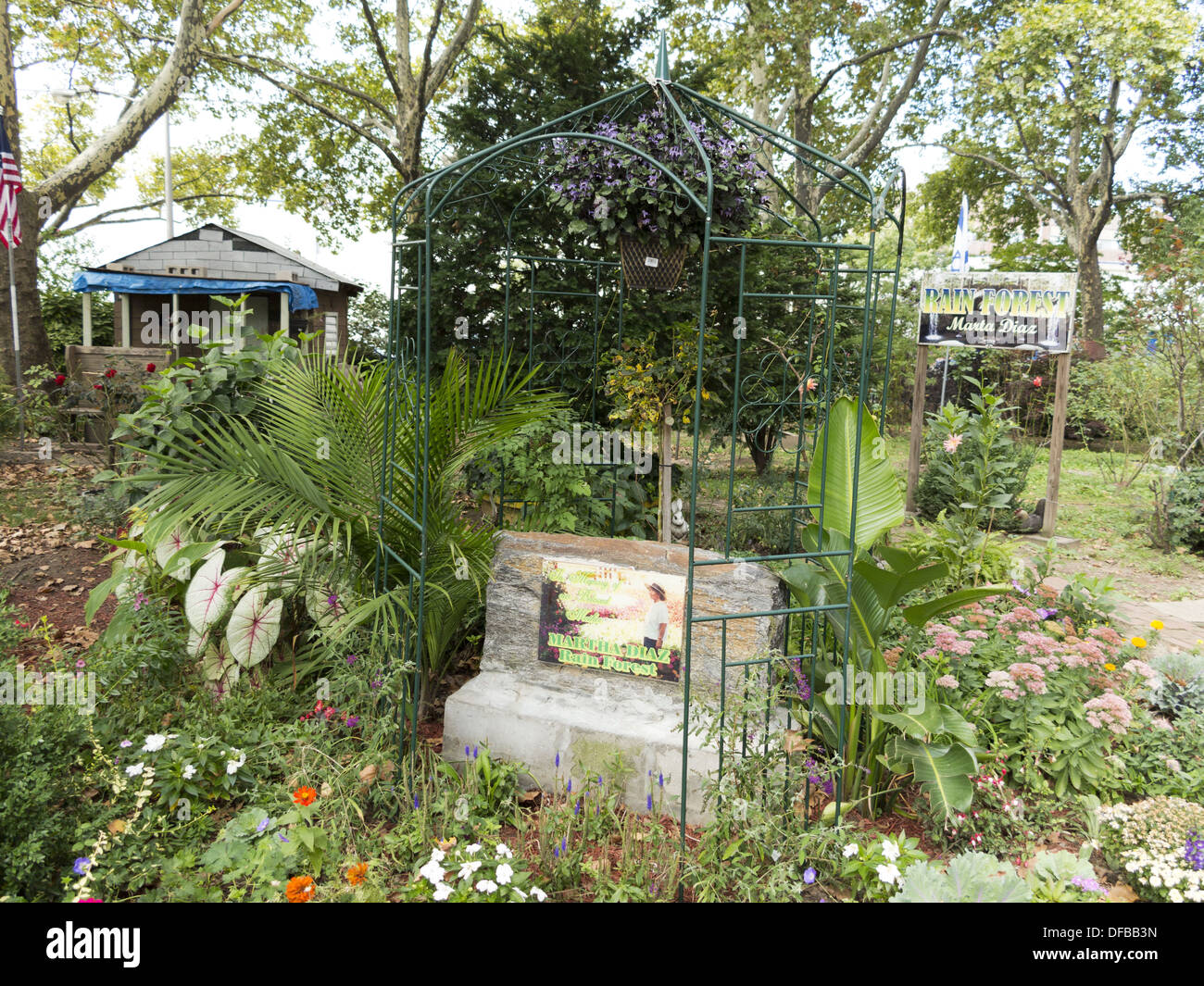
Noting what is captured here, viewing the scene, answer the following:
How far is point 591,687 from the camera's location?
11.6 feet

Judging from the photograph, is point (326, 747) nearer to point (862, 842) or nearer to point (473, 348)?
point (862, 842)

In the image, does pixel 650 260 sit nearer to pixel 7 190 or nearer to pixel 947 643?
pixel 947 643

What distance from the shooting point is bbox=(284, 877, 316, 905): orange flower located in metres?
2.38

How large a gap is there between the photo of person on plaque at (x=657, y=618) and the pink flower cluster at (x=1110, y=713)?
161 cm

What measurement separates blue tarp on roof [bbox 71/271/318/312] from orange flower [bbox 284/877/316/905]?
11.6 meters

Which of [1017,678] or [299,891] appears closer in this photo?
[299,891]

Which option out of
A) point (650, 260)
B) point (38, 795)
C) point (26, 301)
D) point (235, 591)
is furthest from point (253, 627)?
point (26, 301)

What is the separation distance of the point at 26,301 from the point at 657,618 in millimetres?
10137

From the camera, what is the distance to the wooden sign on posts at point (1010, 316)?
24.3 ft

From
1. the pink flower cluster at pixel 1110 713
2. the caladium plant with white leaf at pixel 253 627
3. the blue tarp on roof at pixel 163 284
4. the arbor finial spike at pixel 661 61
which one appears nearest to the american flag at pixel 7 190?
the blue tarp on roof at pixel 163 284

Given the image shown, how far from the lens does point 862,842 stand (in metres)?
2.81

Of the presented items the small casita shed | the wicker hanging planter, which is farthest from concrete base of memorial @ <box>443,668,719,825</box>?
the small casita shed

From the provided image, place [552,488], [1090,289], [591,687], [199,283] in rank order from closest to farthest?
[591,687], [552,488], [199,283], [1090,289]

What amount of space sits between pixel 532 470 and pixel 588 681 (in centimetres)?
149
